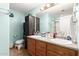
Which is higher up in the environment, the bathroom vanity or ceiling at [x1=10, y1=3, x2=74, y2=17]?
ceiling at [x1=10, y1=3, x2=74, y2=17]

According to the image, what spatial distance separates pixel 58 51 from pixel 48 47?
17 centimetres

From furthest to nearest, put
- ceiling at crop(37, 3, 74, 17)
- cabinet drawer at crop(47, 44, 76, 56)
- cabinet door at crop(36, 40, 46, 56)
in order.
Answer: cabinet door at crop(36, 40, 46, 56)
ceiling at crop(37, 3, 74, 17)
cabinet drawer at crop(47, 44, 76, 56)

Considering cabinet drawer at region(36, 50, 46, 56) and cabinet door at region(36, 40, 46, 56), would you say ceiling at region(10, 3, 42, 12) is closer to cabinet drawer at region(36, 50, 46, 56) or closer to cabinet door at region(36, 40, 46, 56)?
cabinet door at region(36, 40, 46, 56)

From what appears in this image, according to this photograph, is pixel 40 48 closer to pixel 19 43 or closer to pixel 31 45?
pixel 31 45

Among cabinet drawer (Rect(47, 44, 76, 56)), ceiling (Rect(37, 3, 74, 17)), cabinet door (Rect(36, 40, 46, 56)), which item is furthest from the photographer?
cabinet door (Rect(36, 40, 46, 56))

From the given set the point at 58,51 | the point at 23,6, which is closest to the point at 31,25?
the point at 23,6

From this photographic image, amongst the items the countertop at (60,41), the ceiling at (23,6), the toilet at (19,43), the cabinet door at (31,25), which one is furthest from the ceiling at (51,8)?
the toilet at (19,43)

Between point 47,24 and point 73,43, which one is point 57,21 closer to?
point 47,24

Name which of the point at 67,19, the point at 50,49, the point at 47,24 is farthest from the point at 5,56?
the point at 67,19

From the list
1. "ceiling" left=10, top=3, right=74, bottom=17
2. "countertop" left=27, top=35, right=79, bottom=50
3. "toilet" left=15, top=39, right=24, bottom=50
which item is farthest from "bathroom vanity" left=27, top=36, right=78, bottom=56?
"ceiling" left=10, top=3, right=74, bottom=17

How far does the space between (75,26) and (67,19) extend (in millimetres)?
151

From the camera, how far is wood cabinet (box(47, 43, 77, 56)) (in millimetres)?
1338

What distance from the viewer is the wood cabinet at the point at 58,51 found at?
1.34 meters

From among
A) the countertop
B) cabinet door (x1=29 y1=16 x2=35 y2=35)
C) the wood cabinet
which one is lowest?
the wood cabinet
